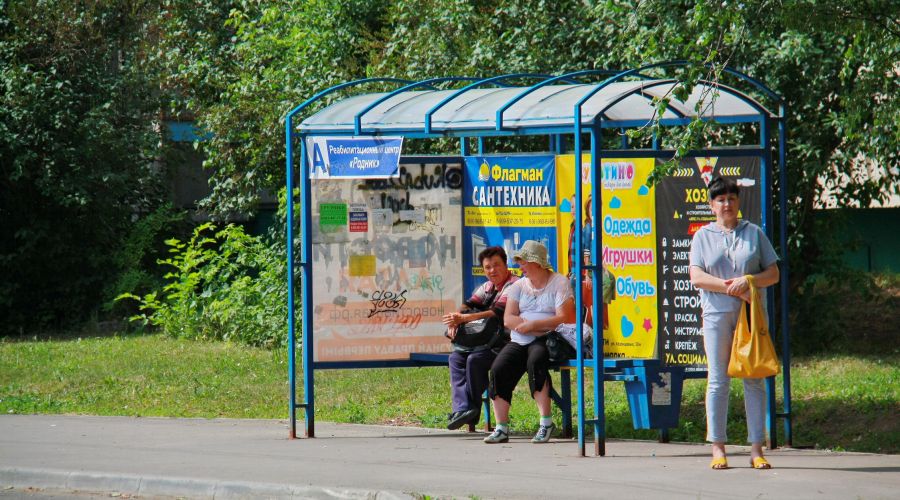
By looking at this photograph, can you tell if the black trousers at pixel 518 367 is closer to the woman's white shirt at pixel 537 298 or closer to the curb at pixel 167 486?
the woman's white shirt at pixel 537 298

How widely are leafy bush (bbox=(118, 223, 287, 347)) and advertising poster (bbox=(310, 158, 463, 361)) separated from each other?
655 cm

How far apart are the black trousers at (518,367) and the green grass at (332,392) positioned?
1084 millimetres

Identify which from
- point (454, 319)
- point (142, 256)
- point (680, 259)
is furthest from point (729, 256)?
point (142, 256)

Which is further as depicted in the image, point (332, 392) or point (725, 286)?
point (332, 392)

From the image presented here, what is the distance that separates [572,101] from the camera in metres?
9.03

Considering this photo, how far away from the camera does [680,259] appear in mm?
9477

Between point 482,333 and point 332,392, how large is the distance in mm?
3568

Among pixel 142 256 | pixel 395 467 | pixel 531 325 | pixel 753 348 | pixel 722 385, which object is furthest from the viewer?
pixel 142 256

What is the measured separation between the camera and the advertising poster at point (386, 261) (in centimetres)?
1020

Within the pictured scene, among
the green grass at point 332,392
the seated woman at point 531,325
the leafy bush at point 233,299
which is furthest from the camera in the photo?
the leafy bush at point 233,299

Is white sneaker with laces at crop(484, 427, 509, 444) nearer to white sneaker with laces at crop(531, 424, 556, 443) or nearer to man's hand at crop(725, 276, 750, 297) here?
white sneaker with laces at crop(531, 424, 556, 443)

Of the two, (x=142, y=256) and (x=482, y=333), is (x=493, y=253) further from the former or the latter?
(x=142, y=256)

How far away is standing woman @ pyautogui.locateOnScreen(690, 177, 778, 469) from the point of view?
7.89 metres

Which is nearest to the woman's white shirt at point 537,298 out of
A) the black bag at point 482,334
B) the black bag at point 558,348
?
the black bag at point 558,348
